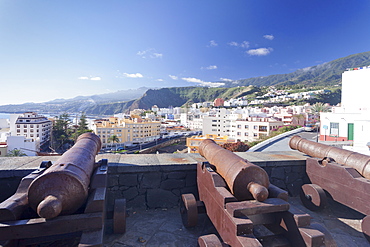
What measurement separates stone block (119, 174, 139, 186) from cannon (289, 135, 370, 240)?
2.64 metres

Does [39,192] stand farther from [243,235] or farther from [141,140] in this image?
[141,140]

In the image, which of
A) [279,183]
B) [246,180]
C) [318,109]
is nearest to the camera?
[246,180]

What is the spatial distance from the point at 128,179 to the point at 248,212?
196 centimetres

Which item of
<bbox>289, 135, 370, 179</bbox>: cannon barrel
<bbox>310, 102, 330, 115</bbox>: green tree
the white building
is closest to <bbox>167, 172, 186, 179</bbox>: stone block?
<bbox>289, 135, 370, 179</bbox>: cannon barrel

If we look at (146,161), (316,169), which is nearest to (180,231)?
(146,161)

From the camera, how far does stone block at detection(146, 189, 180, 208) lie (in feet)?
11.2

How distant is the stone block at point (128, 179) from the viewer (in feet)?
11.0

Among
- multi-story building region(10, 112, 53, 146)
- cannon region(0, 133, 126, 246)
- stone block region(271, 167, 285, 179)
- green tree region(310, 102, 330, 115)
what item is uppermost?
green tree region(310, 102, 330, 115)

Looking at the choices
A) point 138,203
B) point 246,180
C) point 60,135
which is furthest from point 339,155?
point 60,135

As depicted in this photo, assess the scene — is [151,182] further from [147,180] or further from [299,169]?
[299,169]

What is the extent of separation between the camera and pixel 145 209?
3367mm

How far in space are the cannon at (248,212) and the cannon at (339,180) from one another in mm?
1065

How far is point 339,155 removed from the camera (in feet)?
11.1

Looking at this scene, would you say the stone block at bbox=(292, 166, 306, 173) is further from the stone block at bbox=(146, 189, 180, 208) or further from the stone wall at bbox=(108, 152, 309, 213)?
the stone block at bbox=(146, 189, 180, 208)
